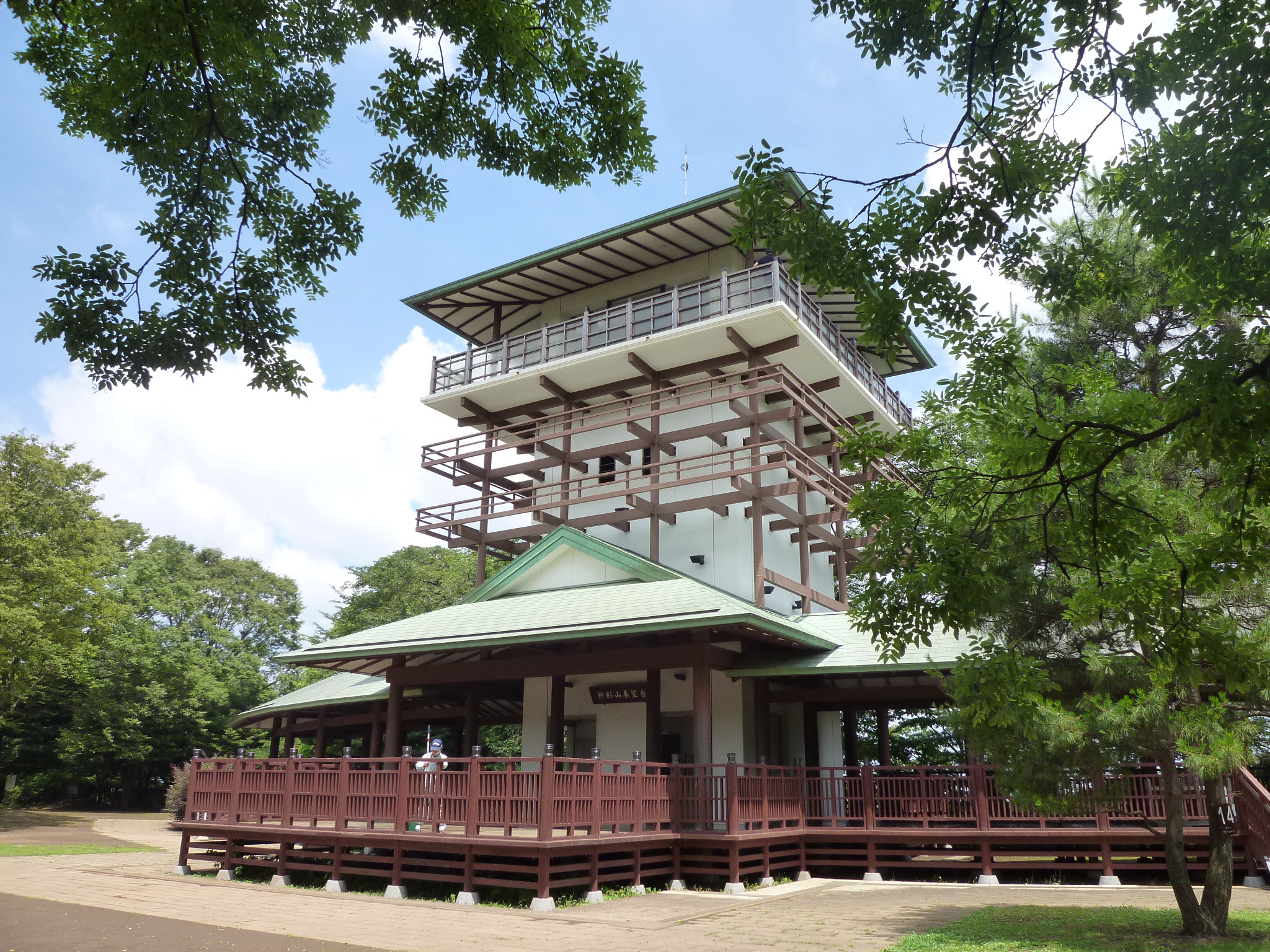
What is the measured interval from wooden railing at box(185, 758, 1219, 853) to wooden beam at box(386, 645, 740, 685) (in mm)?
1809

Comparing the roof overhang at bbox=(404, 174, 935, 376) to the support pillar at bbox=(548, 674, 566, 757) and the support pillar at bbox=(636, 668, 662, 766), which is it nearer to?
the support pillar at bbox=(636, 668, 662, 766)

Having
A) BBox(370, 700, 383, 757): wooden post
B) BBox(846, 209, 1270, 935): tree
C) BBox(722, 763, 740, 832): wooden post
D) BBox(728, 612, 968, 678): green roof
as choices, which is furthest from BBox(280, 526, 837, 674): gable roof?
BBox(846, 209, 1270, 935): tree

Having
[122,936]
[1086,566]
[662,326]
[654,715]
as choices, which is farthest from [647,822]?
[662,326]

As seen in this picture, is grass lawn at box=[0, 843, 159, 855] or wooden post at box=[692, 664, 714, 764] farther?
grass lawn at box=[0, 843, 159, 855]

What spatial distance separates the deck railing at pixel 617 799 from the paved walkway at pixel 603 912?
107 cm

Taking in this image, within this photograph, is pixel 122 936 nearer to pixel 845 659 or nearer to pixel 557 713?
pixel 557 713

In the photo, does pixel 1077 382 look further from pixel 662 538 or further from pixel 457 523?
pixel 457 523

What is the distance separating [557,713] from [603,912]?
21.1 ft

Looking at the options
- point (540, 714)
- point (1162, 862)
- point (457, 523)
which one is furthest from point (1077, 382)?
point (457, 523)

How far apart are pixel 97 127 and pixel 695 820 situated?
499 inches

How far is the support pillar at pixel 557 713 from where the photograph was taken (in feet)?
59.0

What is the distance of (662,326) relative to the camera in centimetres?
2422

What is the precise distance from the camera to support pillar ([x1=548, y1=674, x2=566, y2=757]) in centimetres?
1798

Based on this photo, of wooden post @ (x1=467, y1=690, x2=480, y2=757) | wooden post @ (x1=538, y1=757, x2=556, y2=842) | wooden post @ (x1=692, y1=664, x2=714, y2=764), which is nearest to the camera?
wooden post @ (x1=538, y1=757, x2=556, y2=842)
